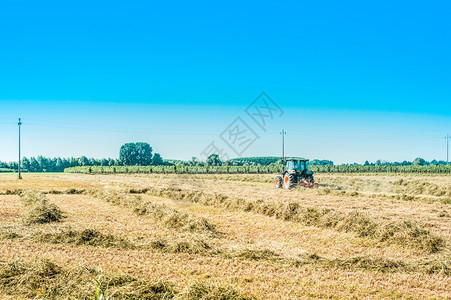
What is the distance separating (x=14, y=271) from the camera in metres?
6.36

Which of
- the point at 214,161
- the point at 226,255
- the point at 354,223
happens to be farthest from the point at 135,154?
the point at 226,255

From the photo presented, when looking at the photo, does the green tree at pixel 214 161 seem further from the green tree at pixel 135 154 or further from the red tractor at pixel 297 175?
the red tractor at pixel 297 175

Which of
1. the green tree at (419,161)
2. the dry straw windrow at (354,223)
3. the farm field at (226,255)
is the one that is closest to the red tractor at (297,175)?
the dry straw windrow at (354,223)

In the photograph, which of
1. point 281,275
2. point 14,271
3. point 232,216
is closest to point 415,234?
point 281,275

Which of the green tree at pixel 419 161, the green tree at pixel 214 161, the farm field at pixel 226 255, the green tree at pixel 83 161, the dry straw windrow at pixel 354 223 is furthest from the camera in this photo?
the green tree at pixel 83 161

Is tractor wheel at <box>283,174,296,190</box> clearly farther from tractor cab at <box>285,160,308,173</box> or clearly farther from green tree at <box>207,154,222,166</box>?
green tree at <box>207,154,222,166</box>

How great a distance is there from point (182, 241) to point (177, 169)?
6260 cm

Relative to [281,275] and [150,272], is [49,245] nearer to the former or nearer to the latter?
[150,272]

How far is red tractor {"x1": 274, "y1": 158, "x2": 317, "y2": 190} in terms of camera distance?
24.7m

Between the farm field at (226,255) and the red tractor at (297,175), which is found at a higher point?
the red tractor at (297,175)

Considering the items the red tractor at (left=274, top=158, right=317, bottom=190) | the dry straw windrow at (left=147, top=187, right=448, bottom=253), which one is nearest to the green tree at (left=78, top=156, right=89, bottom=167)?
the red tractor at (left=274, top=158, right=317, bottom=190)

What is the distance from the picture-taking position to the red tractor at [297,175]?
2474 centimetres

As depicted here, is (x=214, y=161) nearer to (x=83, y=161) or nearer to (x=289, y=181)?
(x=83, y=161)

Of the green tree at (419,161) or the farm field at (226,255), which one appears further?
the green tree at (419,161)
